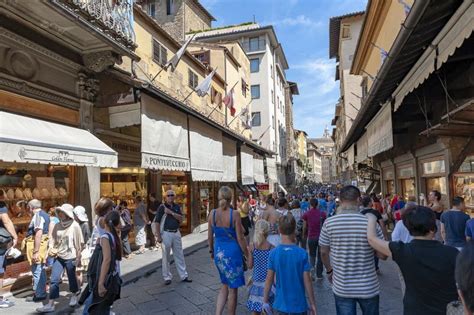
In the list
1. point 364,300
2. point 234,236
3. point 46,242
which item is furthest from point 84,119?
point 364,300

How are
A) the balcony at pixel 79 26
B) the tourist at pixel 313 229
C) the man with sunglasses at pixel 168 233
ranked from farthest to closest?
1. the tourist at pixel 313 229
2. the man with sunglasses at pixel 168 233
3. the balcony at pixel 79 26

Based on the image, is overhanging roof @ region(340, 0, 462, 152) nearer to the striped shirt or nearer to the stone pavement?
the striped shirt

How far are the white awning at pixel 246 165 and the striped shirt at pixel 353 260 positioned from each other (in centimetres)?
1582

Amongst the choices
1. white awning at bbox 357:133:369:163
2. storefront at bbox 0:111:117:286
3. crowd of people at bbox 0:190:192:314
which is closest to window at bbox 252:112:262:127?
white awning at bbox 357:133:369:163

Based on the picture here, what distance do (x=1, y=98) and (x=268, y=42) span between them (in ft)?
133

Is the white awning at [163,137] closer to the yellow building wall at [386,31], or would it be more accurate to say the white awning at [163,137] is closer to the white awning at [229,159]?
the white awning at [229,159]

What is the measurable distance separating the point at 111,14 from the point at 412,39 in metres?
6.07

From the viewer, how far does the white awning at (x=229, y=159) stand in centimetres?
1629

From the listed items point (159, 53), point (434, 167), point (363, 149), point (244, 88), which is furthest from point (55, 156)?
point (244, 88)

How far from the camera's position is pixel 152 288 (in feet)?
24.1

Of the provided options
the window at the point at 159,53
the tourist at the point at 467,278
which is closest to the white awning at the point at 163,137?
the window at the point at 159,53

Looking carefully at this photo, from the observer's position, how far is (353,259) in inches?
130

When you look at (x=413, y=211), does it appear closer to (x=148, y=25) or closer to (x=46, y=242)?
(x=46, y=242)

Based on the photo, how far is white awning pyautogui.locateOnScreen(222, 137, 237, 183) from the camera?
1629 centimetres
